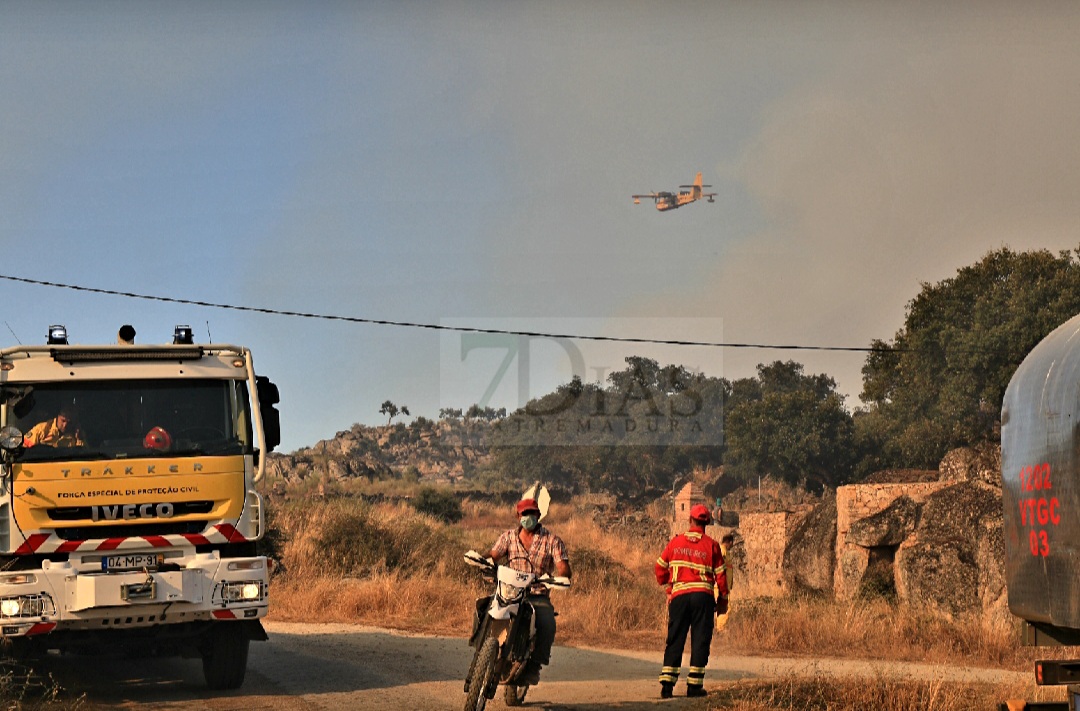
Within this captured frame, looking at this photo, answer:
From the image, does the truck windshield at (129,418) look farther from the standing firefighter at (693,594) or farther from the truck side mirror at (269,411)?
the standing firefighter at (693,594)

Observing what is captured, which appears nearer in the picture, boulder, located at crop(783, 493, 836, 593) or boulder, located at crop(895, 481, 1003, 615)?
boulder, located at crop(895, 481, 1003, 615)

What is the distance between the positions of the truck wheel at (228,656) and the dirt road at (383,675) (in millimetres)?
155

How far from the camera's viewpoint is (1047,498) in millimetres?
8125

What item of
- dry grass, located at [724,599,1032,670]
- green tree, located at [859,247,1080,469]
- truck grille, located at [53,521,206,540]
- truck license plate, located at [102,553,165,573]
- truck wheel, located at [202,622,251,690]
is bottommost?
dry grass, located at [724,599,1032,670]

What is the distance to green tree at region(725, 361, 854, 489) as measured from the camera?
66.4 metres

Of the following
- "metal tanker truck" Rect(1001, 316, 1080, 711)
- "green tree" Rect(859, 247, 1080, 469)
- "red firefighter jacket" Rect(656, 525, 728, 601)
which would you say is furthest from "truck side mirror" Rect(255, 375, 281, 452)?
Answer: "green tree" Rect(859, 247, 1080, 469)

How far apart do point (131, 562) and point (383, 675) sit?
10.2 ft

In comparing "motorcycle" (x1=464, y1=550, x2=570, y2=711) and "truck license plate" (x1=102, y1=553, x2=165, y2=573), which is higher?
"truck license plate" (x1=102, y1=553, x2=165, y2=573)

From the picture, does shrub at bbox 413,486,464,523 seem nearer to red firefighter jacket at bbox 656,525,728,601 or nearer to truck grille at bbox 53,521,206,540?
red firefighter jacket at bbox 656,525,728,601

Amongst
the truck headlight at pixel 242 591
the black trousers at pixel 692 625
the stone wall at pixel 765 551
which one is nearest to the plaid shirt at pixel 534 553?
the black trousers at pixel 692 625

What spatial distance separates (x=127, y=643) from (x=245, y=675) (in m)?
1.22

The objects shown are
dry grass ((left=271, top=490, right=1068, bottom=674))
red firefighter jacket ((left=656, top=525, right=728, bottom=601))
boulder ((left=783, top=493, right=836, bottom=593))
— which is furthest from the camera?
boulder ((left=783, top=493, right=836, bottom=593))

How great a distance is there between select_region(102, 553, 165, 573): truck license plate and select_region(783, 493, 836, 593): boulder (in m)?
14.5

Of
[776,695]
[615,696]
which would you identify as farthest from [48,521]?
[776,695]
